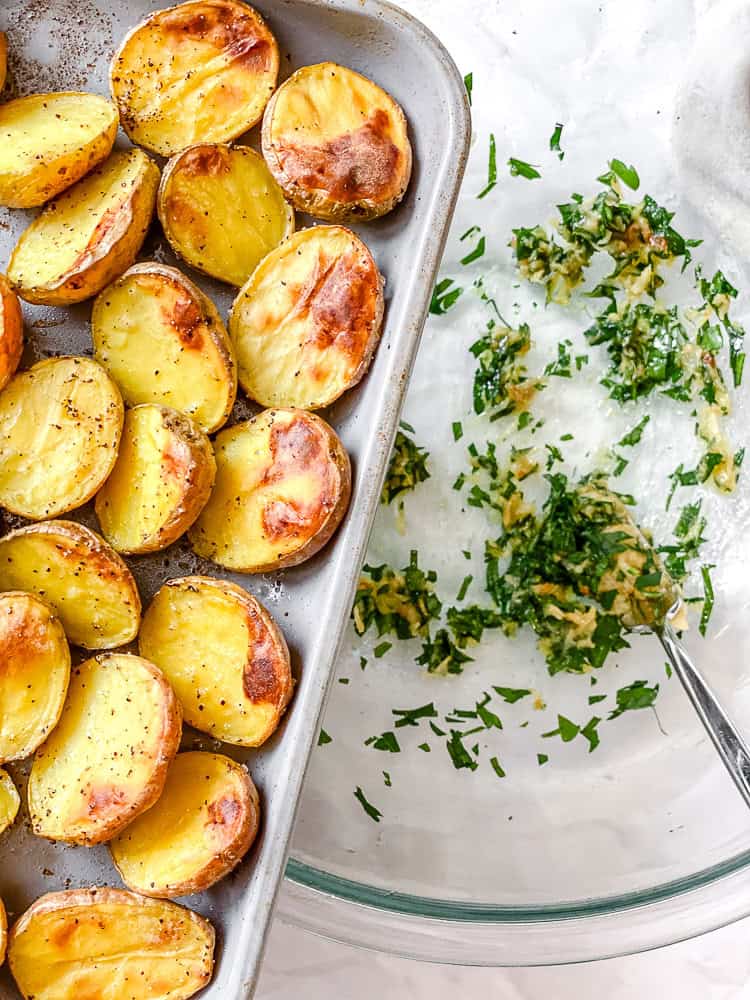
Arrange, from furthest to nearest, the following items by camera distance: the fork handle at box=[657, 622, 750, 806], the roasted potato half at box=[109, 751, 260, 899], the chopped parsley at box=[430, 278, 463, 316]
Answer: the chopped parsley at box=[430, 278, 463, 316] → the fork handle at box=[657, 622, 750, 806] → the roasted potato half at box=[109, 751, 260, 899]

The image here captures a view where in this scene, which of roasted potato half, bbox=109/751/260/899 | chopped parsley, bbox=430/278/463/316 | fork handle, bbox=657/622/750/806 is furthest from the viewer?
chopped parsley, bbox=430/278/463/316

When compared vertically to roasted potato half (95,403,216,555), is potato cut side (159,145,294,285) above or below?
above

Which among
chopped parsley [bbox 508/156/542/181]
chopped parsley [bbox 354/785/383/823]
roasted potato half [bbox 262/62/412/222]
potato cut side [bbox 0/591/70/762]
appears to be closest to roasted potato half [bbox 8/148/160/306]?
roasted potato half [bbox 262/62/412/222]

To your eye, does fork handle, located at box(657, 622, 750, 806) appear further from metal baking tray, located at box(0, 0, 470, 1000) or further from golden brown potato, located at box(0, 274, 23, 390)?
golden brown potato, located at box(0, 274, 23, 390)

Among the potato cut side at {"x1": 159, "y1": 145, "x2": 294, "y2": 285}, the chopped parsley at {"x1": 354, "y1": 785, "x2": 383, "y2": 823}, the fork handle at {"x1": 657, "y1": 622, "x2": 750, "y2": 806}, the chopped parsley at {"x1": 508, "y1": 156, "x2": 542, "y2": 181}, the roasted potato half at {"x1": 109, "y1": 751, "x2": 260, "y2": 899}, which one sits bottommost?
the chopped parsley at {"x1": 354, "y1": 785, "x2": 383, "y2": 823}

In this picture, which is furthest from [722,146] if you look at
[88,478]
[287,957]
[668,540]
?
[287,957]

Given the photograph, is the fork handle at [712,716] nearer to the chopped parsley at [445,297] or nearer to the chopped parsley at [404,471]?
the chopped parsley at [404,471]

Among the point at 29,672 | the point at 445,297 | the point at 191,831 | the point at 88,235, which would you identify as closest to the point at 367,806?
the point at 191,831
